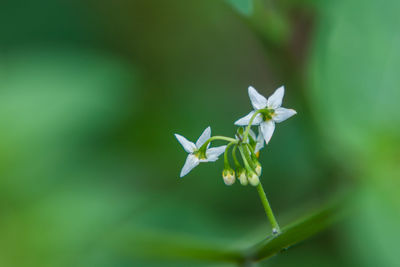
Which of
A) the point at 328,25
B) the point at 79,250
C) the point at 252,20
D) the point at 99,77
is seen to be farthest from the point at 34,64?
the point at 328,25

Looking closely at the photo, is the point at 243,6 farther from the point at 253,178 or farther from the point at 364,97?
the point at 364,97

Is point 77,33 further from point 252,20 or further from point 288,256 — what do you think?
point 288,256

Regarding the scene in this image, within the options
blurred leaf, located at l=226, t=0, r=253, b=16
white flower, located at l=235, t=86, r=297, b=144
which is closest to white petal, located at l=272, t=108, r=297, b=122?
white flower, located at l=235, t=86, r=297, b=144

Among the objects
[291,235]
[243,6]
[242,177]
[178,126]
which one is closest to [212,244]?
[291,235]

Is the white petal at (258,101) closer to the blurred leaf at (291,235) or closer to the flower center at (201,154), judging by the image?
the flower center at (201,154)

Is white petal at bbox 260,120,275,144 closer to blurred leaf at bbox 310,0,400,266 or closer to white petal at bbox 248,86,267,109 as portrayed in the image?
white petal at bbox 248,86,267,109

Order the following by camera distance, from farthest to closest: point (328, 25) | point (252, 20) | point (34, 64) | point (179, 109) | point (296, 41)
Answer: point (296, 41) → point (179, 109) → point (34, 64) → point (328, 25) → point (252, 20)
